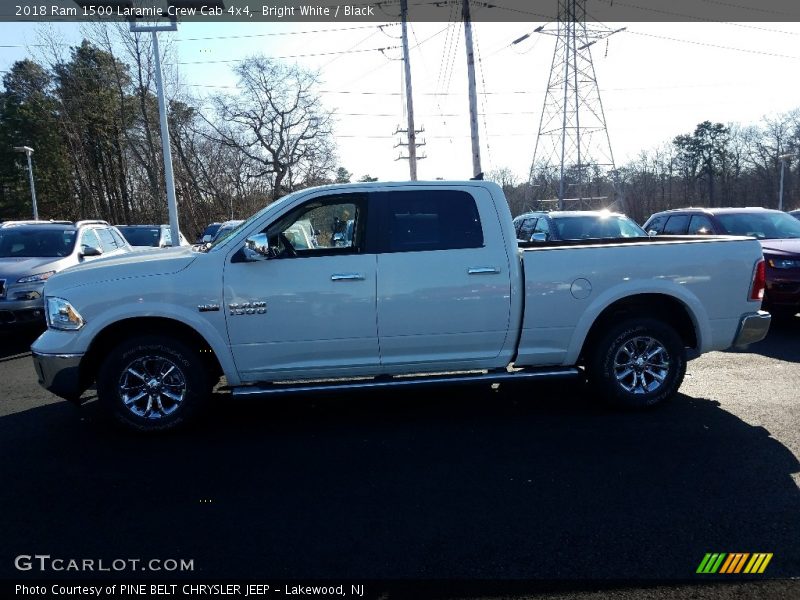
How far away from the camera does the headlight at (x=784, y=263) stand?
28.5 feet

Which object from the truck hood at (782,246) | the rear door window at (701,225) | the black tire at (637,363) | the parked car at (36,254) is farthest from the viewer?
the rear door window at (701,225)

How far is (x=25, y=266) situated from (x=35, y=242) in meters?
1.35

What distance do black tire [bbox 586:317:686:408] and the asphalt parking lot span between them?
0.76 ft

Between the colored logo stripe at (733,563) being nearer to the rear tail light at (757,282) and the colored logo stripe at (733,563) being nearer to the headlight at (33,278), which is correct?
the rear tail light at (757,282)

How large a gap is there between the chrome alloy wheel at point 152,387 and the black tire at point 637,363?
12.3 feet

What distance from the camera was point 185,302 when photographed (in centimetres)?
477

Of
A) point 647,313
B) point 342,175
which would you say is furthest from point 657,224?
point 342,175

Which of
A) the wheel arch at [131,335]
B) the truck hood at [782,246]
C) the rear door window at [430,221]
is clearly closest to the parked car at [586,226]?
the truck hood at [782,246]

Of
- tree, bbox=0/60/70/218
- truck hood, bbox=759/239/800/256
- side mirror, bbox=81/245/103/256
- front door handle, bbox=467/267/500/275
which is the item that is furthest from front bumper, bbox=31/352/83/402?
tree, bbox=0/60/70/218

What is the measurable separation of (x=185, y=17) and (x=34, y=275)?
37.2 feet

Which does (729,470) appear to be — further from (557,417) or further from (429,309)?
(429,309)

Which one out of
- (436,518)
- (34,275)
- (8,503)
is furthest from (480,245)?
(34,275)

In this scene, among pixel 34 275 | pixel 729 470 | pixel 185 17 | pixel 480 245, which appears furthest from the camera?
pixel 185 17

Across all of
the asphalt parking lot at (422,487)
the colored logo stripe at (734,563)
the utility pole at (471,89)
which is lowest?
the colored logo stripe at (734,563)
